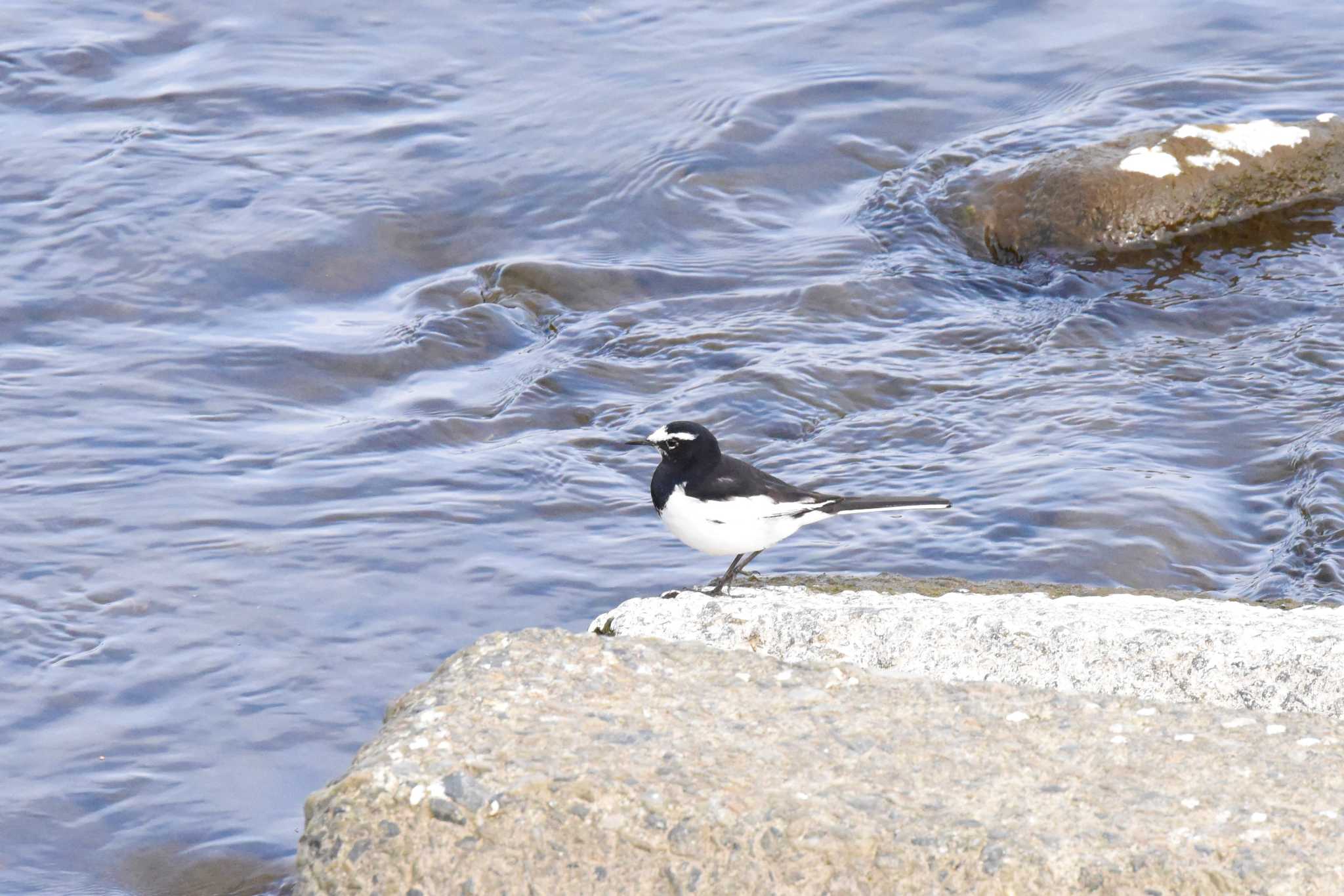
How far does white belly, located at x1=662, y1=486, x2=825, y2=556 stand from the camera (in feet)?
15.5

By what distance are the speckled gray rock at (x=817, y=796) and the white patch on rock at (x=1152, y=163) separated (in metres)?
6.45

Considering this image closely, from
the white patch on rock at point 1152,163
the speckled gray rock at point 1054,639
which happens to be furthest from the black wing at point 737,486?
the white patch on rock at point 1152,163

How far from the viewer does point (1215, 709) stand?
136 inches

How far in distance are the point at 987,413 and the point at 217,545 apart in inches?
144

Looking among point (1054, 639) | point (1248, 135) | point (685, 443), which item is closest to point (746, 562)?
point (685, 443)

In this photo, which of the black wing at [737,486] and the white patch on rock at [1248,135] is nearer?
the black wing at [737,486]

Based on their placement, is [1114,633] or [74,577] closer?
[1114,633]

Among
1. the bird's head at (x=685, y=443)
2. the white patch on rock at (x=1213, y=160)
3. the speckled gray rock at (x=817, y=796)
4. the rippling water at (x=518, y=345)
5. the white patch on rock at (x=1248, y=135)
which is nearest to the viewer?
the speckled gray rock at (x=817, y=796)

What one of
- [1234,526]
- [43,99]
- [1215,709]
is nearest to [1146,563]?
[1234,526]

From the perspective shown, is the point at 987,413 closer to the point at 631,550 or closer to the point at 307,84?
the point at 631,550

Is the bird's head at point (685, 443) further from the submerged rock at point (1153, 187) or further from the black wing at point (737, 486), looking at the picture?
the submerged rock at point (1153, 187)

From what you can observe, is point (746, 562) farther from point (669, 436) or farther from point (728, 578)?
point (669, 436)

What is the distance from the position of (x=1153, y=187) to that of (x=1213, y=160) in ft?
1.67

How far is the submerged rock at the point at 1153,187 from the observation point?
29.9 ft
